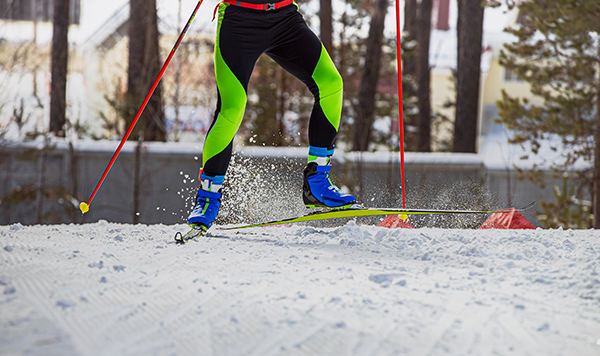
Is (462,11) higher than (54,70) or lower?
higher

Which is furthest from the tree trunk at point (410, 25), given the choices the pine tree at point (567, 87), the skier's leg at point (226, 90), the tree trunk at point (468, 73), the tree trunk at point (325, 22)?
the skier's leg at point (226, 90)

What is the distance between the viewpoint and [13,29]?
8336 mm

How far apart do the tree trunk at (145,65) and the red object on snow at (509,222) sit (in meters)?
6.13

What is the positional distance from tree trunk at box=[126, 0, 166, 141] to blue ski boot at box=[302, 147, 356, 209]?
5853 mm

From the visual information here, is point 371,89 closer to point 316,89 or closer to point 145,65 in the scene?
point 145,65

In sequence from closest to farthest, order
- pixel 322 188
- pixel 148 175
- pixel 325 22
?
pixel 322 188 → pixel 148 175 → pixel 325 22

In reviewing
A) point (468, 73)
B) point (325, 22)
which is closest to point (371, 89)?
point (325, 22)

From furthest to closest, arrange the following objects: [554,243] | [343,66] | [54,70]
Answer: [343,66] < [54,70] < [554,243]

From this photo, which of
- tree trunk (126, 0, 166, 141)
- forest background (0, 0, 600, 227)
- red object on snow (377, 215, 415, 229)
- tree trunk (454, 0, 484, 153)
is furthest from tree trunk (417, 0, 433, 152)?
red object on snow (377, 215, 415, 229)

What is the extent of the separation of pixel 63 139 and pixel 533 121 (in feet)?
23.7

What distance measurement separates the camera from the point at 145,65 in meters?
8.13

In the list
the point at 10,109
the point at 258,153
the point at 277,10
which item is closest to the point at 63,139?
the point at 10,109

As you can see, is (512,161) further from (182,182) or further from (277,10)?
(277,10)

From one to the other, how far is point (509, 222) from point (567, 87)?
4.88m
